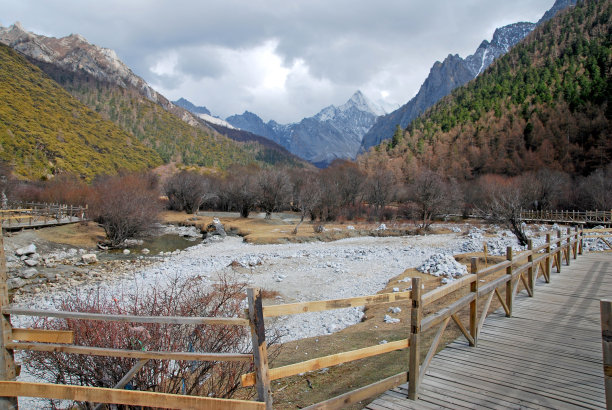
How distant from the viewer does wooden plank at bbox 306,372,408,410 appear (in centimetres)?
352

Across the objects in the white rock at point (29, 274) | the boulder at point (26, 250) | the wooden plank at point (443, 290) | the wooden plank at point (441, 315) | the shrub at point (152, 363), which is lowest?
the white rock at point (29, 274)

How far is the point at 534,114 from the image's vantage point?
89.2 m

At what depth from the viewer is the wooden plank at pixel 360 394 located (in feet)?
11.6

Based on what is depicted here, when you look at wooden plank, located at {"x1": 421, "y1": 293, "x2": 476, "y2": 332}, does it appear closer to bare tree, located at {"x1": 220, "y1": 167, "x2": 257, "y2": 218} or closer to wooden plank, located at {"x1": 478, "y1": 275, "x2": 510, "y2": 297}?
wooden plank, located at {"x1": 478, "y1": 275, "x2": 510, "y2": 297}

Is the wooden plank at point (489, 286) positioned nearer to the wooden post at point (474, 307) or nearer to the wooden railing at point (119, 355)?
the wooden post at point (474, 307)

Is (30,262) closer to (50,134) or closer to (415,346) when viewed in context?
(415,346)

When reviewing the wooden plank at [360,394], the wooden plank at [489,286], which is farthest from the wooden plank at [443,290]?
the wooden plank at [360,394]

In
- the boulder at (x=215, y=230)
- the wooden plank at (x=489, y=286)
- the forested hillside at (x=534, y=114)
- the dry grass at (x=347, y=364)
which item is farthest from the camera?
the forested hillside at (x=534, y=114)

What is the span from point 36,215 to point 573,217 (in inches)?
2444

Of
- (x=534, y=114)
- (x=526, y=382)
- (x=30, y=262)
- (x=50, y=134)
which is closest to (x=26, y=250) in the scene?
(x=30, y=262)

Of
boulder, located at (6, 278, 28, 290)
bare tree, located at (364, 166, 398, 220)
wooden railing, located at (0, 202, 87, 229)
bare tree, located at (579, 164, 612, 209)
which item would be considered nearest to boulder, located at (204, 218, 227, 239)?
wooden railing, located at (0, 202, 87, 229)

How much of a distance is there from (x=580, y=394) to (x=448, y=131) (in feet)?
375

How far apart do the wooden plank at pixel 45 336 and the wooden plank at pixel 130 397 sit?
434mm

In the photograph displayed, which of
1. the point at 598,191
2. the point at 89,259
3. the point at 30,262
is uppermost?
the point at 598,191
